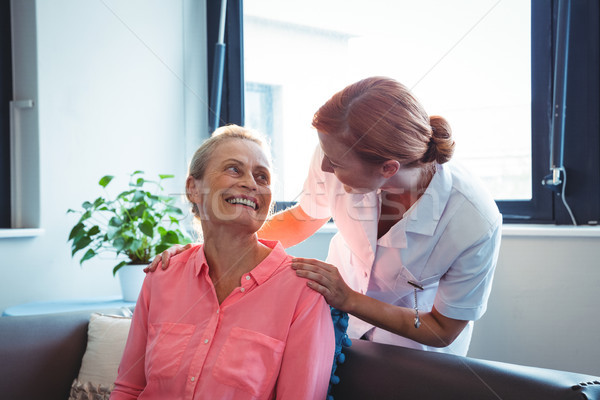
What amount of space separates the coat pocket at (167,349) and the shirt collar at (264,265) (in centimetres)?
14

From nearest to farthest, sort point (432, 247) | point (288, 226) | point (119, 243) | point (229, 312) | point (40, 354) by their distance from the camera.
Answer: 1. point (229, 312)
2. point (432, 247)
3. point (40, 354)
4. point (288, 226)
5. point (119, 243)

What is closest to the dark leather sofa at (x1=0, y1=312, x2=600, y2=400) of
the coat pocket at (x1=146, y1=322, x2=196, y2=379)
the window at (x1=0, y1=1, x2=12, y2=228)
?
the coat pocket at (x1=146, y1=322, x2=196, y2=379)

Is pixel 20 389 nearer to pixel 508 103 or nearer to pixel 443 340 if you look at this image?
pixel 443 340

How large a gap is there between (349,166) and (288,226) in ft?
1.57

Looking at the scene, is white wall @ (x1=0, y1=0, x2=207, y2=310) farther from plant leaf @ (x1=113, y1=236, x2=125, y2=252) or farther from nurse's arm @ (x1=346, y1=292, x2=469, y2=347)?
nurse's arm @ (x1=346, y1=292, x2=469, y2=347)

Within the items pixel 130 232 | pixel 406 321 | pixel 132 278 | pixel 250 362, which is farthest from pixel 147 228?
pixel 406 321

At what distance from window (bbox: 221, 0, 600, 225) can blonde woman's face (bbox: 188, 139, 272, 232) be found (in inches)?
42.2

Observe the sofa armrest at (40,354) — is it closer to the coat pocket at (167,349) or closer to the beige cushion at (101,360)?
the beige cushion at (101,360)

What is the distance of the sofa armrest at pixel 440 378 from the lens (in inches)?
38.4

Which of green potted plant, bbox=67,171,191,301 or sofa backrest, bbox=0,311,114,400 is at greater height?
green potted plant, bbox=67,171,191,301

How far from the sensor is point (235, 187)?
1.29 m

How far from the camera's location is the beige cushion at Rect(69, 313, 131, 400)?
1.45 m

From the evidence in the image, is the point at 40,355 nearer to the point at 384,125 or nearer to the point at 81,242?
the point at 81,242

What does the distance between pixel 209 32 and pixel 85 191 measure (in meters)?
1.10
